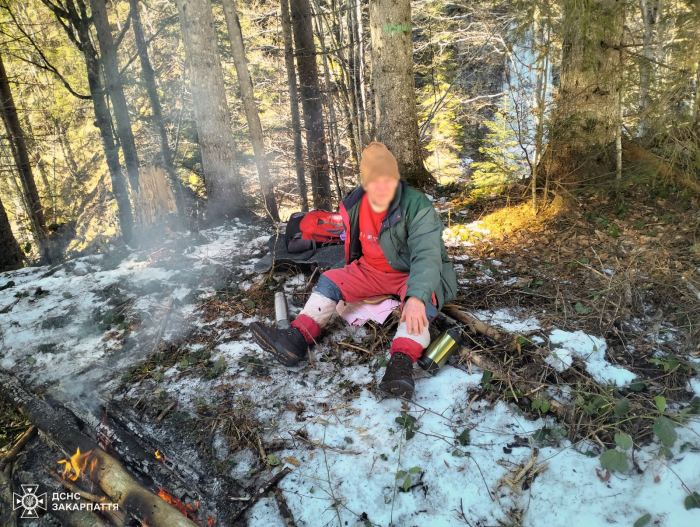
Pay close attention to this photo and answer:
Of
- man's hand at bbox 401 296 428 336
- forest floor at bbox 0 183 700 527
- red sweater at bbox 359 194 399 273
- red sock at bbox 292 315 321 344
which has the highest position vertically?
red sweater at bbox 359 194 399 273

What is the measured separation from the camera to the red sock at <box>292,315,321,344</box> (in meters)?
3.16

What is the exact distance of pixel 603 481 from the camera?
6.48ft

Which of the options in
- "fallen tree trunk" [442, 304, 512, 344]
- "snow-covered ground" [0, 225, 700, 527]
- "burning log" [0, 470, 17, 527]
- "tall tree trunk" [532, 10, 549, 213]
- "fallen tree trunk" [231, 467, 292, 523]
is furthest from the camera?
"tall tree trunk" [532, 10, 549, 213]

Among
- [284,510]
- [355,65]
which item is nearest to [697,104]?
[284,510]

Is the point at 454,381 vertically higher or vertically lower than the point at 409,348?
lower

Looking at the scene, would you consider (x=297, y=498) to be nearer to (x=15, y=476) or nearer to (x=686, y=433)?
(x=15, y=476)

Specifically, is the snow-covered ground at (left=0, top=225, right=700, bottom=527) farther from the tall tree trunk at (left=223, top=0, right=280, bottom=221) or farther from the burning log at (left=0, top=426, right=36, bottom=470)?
the tall tree trunk at (left=223, top=0, right=280, bottom=221)

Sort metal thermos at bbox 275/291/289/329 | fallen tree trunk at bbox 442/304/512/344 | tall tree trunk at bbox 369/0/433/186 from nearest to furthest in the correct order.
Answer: fallen tree trunk at bbox 442/304/512/344 → metal thermos at bbox 275/291/289/329 → tall tree trunk at bbox 369/0/433/186

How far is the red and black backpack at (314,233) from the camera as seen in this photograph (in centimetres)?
454

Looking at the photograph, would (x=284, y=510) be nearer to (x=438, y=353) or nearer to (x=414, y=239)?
(x=438, y=353)

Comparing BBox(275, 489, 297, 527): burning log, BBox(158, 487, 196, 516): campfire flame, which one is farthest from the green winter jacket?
BBox(158, 487, 196, 516): campfire flame

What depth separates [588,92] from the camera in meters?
4.69

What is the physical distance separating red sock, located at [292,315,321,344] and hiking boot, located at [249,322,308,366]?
0.04 m

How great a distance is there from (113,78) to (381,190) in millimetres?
7896
